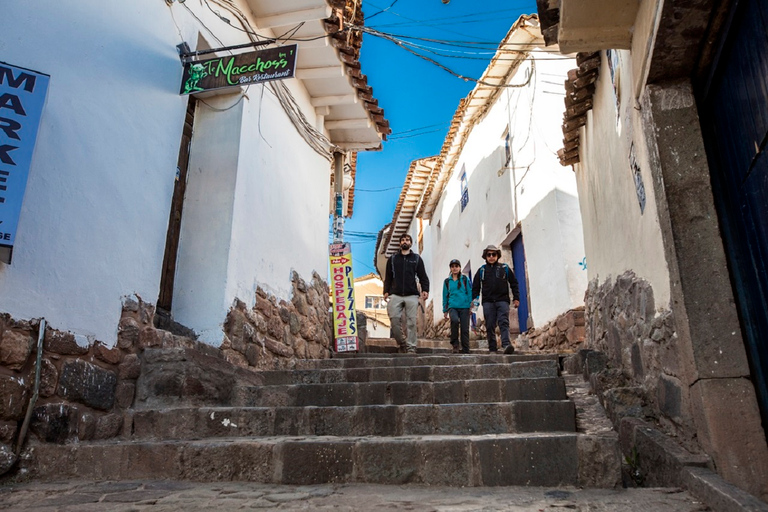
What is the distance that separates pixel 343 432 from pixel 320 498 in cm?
95

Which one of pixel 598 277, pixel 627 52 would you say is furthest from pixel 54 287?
pixel 598 277

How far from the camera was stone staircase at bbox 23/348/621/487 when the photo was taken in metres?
2.89

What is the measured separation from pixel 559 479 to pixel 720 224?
4.88 feet

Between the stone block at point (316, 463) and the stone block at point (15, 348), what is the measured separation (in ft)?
4.73

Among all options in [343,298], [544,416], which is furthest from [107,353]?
[343,298]

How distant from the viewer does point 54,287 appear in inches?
127

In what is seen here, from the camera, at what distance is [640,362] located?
373cm

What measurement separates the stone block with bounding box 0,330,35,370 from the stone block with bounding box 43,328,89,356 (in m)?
0.12

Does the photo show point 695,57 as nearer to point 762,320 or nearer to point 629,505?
point 762,320

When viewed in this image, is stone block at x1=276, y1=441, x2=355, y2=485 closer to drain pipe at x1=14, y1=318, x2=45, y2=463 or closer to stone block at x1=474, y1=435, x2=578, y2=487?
stone block at x1=474, y1=435, x2=578, y2=487

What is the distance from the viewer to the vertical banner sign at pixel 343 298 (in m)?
7.27

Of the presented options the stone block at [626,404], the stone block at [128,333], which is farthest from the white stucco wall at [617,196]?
the stone block at [128,333]

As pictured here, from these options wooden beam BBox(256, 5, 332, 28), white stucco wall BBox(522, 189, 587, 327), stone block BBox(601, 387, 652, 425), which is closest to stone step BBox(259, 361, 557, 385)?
stone block BBox(601, 387, 652, 425)

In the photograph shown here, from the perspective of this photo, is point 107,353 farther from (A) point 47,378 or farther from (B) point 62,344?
(A) point 47,378
